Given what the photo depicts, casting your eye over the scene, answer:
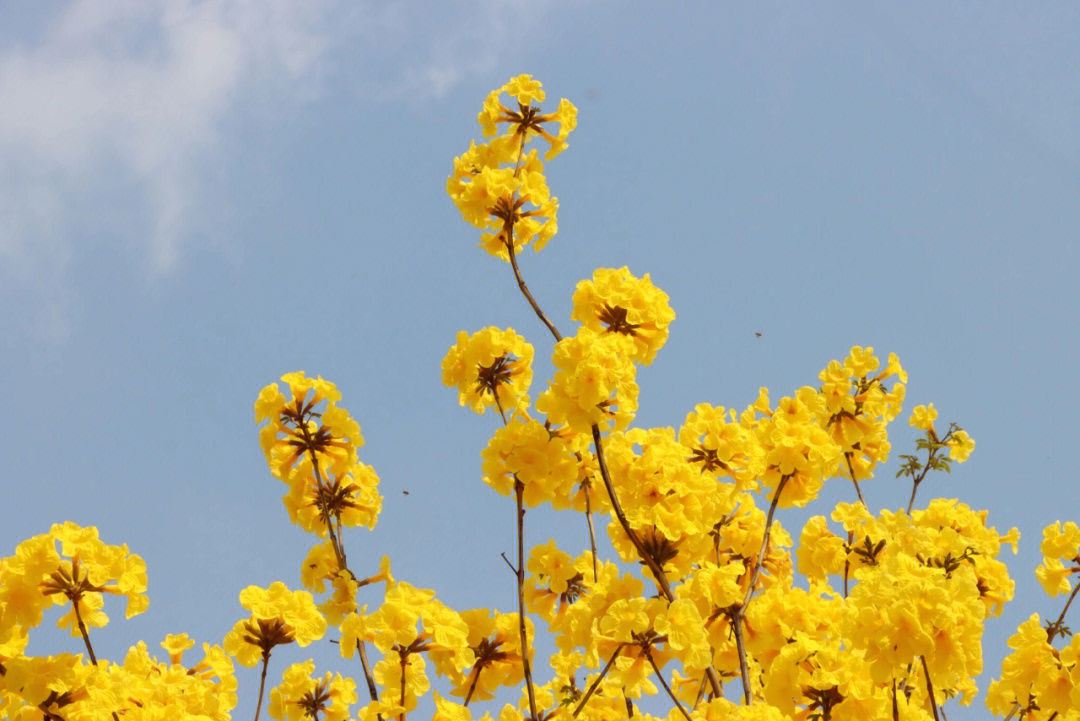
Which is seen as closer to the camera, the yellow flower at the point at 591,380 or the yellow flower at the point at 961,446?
the yellow flower at the point at 591,380

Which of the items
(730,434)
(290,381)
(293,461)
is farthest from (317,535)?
(730,434)

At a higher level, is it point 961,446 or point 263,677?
point 961,446

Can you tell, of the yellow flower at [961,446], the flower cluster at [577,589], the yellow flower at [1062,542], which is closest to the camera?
the flower cluster at [577,589]

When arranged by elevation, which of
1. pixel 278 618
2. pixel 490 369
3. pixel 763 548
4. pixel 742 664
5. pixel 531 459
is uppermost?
pixel 490 369

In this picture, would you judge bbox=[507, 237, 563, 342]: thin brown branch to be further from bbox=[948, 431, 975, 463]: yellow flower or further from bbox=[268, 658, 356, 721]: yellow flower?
bbox=[948, 431, 975, 463]: yellow flower

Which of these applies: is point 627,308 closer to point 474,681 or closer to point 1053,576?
point 474,681

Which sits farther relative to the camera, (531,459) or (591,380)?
(531,459)

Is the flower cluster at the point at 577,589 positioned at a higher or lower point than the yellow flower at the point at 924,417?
lower

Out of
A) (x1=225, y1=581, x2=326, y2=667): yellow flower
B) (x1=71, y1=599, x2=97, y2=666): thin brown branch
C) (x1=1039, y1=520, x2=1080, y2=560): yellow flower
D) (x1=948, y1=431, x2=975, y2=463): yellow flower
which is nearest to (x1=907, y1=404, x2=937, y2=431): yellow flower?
(x1=948, y1=431, x2=975, y2=463): yellow flower

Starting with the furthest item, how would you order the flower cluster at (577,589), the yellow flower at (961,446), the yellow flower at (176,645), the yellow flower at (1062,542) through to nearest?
the yellow flower at (961,446), the yellow flower at (1062,542), the yellow flower at (176,645), the flower cluster at (577,589)

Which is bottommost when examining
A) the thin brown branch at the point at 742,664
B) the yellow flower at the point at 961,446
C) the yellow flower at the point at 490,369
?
the thin brown branch at the point at 742,664

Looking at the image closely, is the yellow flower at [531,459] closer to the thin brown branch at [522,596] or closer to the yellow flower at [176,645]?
the thin brown branch at [522,596]

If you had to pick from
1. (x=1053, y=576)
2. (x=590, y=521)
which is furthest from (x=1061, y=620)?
(x=590, y=521)

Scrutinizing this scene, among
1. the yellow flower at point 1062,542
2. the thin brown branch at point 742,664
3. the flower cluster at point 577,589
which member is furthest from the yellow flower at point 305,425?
the yellow flower at point 1062,542
